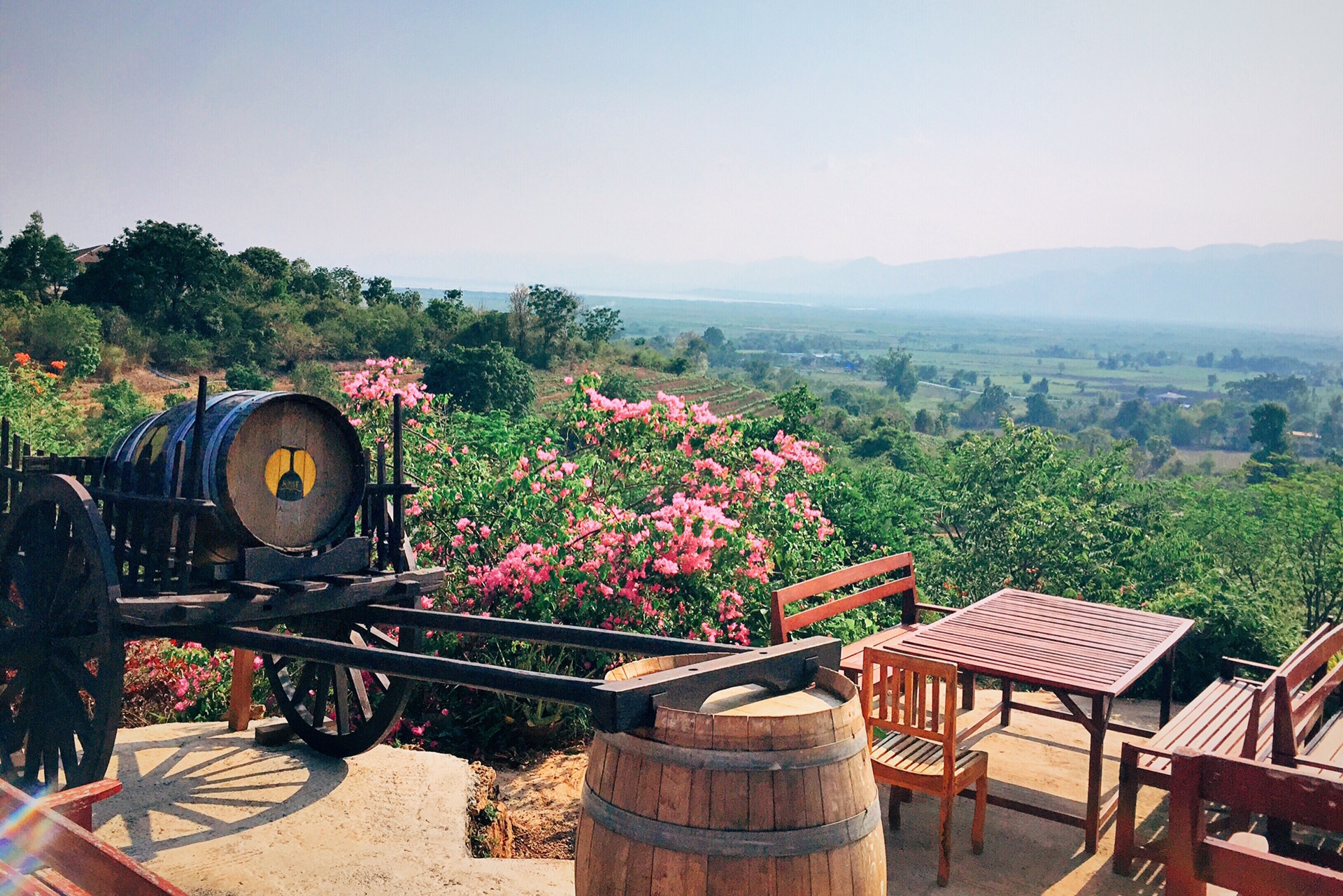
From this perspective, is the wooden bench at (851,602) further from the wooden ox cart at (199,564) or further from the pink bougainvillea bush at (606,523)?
the wooden ox cart at (199,564)

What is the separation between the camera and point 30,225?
36156 mm

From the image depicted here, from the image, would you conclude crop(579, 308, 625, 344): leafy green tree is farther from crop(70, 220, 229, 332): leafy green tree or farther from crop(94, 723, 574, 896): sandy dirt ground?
crop(94, 723, 574, 896): sandy dirt ground

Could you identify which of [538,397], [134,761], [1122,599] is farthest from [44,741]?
[538,397]

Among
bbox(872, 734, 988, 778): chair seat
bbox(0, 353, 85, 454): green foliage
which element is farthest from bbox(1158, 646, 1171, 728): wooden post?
bbox(0, 353, 85, 454): green foliage

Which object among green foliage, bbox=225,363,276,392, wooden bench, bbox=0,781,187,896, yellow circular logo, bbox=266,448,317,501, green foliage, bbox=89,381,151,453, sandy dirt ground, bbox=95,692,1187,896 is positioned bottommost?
sandy dirt ground, bbox=95,692,1187,896

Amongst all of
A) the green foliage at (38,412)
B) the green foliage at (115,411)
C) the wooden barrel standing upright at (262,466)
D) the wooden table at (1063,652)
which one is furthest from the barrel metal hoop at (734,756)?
the green foliage at (115,411)

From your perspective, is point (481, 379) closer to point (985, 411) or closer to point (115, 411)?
point (115, 411)

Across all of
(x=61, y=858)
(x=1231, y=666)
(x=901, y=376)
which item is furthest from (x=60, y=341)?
(x=901, y=376)

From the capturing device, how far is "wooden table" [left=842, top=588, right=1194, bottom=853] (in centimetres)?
475

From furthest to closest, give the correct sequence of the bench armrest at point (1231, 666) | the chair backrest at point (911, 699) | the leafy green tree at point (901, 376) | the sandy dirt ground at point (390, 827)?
the leafy green tree at point (901, 376), the bench armrest at point (1231, 666), the chair backrest at point (911, 699), the sandy dirt ground at point (390, 827)

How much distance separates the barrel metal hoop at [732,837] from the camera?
2258mm

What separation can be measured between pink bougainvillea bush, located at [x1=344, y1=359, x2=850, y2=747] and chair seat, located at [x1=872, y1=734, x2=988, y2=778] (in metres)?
1.73

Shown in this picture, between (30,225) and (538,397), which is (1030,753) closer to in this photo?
(538,397)

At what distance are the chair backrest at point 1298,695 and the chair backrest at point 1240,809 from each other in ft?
3.95
